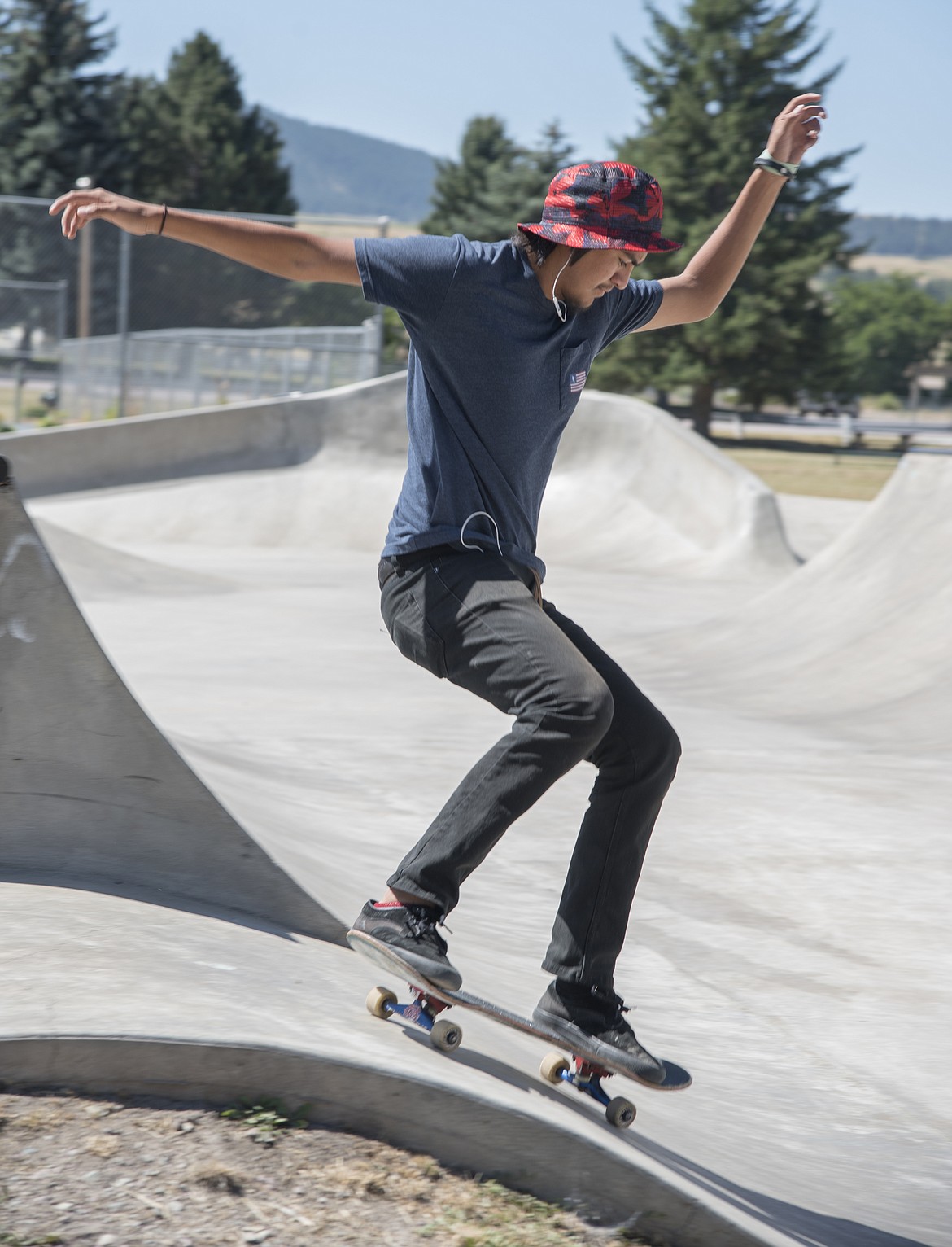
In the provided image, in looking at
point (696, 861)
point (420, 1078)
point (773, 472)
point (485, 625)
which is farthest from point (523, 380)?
point (773, 472)

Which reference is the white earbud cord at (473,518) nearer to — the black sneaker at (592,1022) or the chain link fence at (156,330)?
the black sneaker at (592,1022)

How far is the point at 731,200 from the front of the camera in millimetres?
46781

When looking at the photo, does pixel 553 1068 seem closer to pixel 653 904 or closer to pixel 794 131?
pixel 653 904

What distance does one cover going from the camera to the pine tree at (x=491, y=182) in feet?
181

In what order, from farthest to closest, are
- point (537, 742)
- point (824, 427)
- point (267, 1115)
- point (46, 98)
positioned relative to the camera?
point (824, 427) < point (46, 98) < point (537, 742) < point (267, 1115)

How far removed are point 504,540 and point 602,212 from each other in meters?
0.74

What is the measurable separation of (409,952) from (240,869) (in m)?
0.90

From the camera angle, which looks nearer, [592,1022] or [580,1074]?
[592,1022]

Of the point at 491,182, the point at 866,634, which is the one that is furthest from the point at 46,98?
the point at 866,634

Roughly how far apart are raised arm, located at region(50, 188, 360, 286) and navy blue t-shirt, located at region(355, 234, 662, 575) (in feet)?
0.22

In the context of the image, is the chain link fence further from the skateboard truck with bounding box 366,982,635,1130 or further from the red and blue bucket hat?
the skateboard truck with bounding box 366,982,635,1130

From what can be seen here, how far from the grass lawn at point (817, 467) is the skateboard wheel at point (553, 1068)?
80.3 ft

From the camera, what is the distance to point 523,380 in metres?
2.87

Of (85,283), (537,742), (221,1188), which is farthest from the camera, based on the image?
(85,283)
